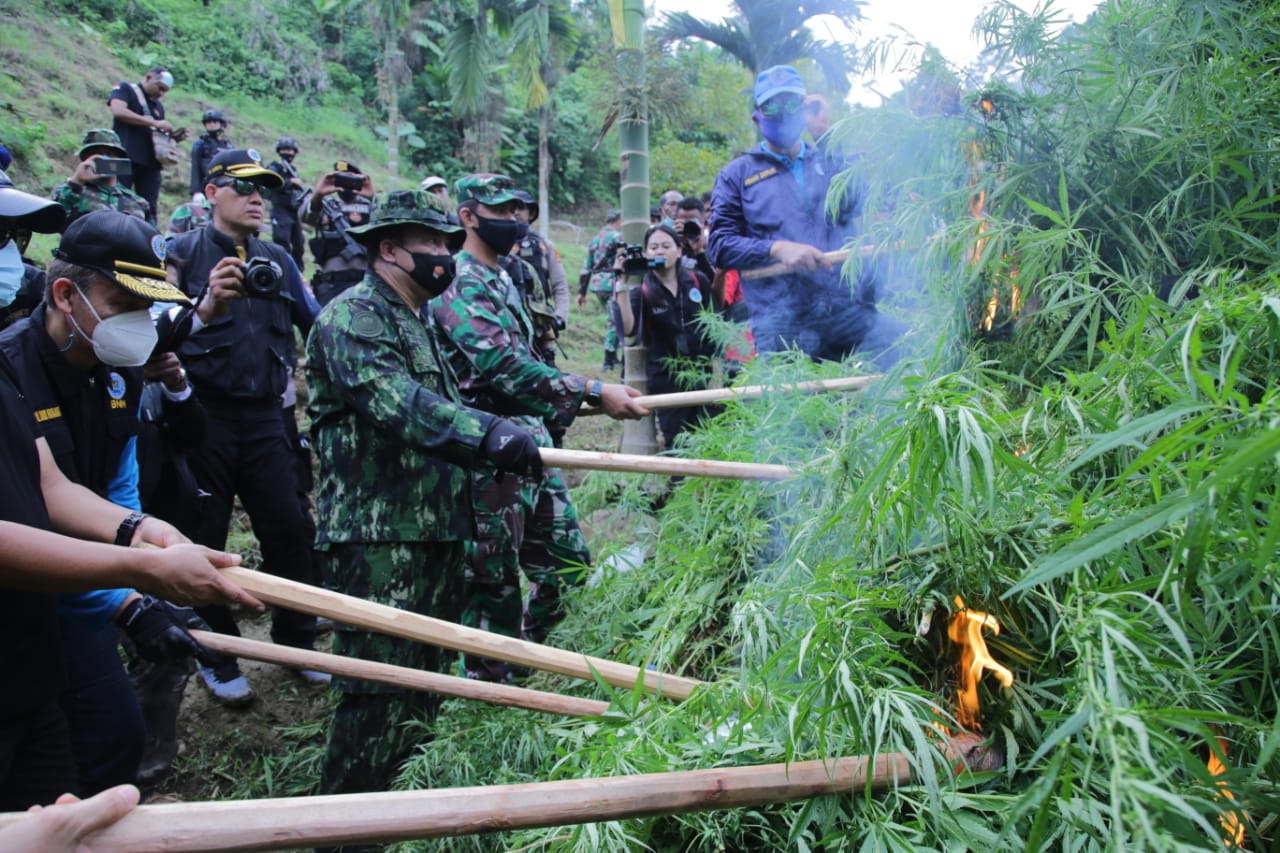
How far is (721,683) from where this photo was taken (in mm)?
2164

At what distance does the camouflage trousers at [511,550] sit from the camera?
153 inches

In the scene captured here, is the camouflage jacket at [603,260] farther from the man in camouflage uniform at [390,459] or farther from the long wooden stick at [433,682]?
the long wooden stick at [433,682]

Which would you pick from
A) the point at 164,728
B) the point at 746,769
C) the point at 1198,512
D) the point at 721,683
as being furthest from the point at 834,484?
the point at 164,728

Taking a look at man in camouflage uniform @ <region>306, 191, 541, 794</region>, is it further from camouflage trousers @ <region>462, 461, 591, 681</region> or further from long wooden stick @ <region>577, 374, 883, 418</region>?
long wooden stick @ <region>577, 374, 883, 418</region>

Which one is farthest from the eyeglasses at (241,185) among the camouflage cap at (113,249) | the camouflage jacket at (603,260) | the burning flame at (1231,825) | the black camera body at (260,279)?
the camouflage jacket at (603,260)

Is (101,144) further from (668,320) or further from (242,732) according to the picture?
(242,732)

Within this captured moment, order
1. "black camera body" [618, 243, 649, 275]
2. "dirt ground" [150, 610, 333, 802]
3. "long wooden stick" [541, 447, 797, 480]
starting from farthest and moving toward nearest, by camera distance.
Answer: "black camera body" [618, 243, 649, 275]
"dirt ground" [150, 610, 333, 802]
"long wooden stick" [541, 447, 797, 480]

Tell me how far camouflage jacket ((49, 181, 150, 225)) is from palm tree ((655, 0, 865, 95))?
4.13m

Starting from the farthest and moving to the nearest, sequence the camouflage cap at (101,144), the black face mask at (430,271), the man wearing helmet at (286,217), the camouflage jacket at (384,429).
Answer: the man wearing helmet at (286,217) < the camouflage cap at (101,144) < the black face mask at (430,271) < the camouflage jacket at (384,429)

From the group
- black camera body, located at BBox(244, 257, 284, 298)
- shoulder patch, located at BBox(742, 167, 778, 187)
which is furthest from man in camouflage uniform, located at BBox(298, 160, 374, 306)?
shoulder patch, located at BBox(742, 167, 778, 187)

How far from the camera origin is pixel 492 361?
3818mm

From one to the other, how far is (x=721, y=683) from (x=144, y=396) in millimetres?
2716

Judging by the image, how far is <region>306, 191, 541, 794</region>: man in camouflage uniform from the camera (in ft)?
9.46

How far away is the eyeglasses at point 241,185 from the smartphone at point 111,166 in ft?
6.03
